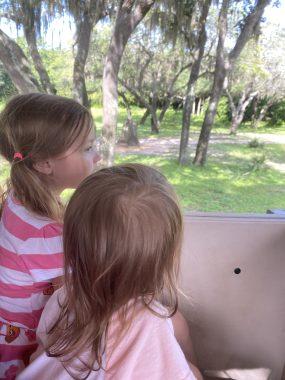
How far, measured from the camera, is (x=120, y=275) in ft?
1.98

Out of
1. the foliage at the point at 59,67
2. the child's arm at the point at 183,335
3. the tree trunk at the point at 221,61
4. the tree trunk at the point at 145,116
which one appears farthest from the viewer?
the tree trunk at the point at 145,116

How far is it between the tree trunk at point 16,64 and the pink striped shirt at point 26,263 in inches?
51.0

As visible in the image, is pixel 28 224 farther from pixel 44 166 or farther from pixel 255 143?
pixel 255 143

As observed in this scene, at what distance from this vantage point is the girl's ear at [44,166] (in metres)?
0.85

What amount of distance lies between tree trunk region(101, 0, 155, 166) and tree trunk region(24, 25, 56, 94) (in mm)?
524

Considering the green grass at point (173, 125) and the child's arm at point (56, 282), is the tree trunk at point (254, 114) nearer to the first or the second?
the green grass at point (173, 125)

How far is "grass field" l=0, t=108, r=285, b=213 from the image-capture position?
2436mm

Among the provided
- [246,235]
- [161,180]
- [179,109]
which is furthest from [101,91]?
[161,180]

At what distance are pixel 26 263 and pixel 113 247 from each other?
274 mm

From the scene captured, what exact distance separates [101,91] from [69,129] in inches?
79.3

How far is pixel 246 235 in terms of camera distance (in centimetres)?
97

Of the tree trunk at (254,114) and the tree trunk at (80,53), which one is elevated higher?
the tree trunk at (80,53)

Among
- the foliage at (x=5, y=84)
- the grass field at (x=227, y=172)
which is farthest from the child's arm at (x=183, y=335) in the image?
the foliage at (x=5, y=84)

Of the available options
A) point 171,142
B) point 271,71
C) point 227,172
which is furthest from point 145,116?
point 271,71
